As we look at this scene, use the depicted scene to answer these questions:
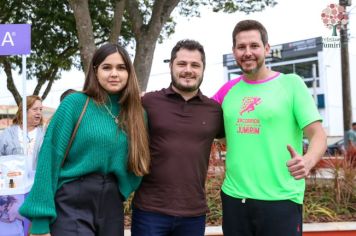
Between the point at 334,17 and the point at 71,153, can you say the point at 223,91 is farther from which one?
the point at 334,17

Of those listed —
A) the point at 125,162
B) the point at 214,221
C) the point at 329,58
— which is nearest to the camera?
the point at 125,162

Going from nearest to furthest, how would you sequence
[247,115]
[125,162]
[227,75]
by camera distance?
[125,162], [247,115], [227,75]

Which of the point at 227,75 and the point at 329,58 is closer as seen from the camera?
the point at 329,58

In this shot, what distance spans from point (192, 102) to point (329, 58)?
1859 inches

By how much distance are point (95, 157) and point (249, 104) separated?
1071 mm

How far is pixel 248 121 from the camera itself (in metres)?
3.06

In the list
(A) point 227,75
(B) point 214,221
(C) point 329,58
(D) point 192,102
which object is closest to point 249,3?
(B) point 214,221

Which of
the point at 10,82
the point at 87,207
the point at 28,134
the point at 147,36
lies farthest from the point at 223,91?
the point at 10,82

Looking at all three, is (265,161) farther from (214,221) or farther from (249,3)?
(249,3)

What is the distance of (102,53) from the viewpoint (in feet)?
9.42

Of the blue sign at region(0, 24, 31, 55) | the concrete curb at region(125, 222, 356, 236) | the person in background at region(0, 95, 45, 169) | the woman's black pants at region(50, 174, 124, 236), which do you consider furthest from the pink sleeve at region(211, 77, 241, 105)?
the blue sign at region(0, 24, 31, 55)

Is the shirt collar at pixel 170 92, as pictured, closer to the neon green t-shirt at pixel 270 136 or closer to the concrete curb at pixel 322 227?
the neon green t-shirt at pixel 270 136

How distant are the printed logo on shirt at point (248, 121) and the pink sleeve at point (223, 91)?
251 millimetres

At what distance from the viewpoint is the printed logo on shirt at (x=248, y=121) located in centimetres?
304
